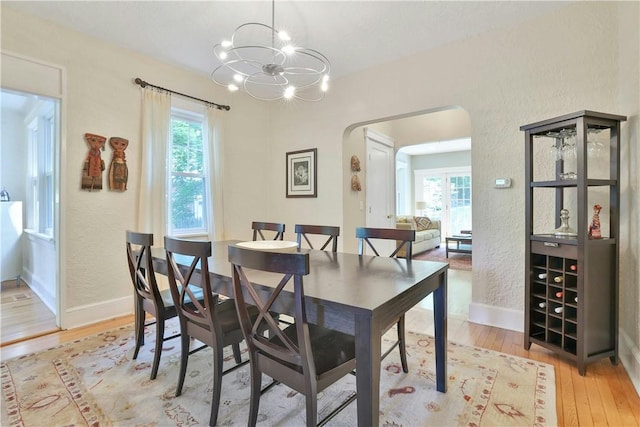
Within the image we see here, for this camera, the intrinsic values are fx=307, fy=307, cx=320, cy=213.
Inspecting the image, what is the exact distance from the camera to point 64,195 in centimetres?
275

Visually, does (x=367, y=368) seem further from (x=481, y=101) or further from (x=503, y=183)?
(x=481, y=101)

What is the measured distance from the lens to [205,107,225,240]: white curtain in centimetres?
379

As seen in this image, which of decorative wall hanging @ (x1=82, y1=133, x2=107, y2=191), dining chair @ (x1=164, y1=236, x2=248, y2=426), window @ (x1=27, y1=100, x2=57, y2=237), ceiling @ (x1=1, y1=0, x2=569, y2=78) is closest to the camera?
dining chair @ (x1=164, y1=236, x2=248, y2=426)

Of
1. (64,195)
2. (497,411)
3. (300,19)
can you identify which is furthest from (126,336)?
(300,19)

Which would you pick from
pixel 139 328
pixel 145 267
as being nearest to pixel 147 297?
pixel 145 267

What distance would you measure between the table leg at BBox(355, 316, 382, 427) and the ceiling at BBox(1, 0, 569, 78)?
243 centimetres

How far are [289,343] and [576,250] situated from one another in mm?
1995

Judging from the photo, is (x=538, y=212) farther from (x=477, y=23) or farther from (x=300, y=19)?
(x=300, y=19)

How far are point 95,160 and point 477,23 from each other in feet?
12.1

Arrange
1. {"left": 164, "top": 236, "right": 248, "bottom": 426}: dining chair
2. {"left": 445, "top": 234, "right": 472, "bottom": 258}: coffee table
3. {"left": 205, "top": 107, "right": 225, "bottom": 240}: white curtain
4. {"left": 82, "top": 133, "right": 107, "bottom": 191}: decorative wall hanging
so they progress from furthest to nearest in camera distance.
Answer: {"left": 445, "top": 234, "right": 472, "bottom": 258}: coffee table → {"left": 205, "top": 107, "right": 225, "bottom": 240}: white curtain → {"left": 82, "top": 133, "right": 107, "bottom": 191}: decorative wall hanging → {"left": 164, "top": 236, "right": 248, "bottom": 426}: dining chair

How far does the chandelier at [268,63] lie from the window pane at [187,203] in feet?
4.05

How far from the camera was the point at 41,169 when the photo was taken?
3.81 meters

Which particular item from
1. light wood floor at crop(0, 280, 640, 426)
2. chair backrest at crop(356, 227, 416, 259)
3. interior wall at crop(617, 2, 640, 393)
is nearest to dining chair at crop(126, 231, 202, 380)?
light wood floor at crop(0, 280, 640, 426)

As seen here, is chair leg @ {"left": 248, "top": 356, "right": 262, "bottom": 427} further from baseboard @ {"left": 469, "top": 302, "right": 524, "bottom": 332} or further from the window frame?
the window frame
